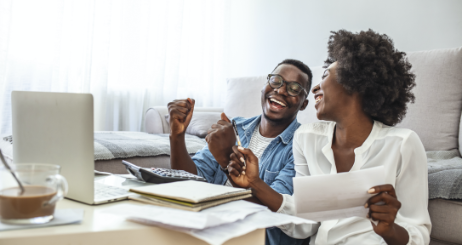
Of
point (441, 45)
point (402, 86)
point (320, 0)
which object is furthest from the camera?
point (320, 0)

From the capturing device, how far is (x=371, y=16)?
263cm

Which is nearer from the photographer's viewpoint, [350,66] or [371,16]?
[350,66]

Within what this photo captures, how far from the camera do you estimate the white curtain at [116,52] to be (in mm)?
2727

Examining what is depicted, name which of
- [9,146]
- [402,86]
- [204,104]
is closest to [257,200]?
[402,86]

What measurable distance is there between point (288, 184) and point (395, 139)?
0.35 m

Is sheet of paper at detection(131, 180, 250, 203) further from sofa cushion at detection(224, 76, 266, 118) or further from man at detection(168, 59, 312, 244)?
sofa cushion at detection(224, 76, 266, 118)

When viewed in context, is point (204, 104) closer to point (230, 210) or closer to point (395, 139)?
point (395, 139)

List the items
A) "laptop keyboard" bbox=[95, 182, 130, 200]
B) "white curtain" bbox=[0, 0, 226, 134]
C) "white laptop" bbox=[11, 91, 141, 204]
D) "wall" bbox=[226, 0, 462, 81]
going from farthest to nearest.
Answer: "white curtain" bbox=[0, 0, 226, 134], "wall" bbox=[226, 0, 462, 81], "laptop keyboard" bbox=[95, 182, 130, 200], "white laptop" bbox=[11, 91, 141, 204]

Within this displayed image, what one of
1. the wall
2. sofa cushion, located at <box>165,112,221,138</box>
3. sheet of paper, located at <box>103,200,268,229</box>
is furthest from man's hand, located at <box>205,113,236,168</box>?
the wall

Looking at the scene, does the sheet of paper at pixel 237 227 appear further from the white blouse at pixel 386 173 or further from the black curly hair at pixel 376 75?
the black curly hair at pixel 376 75

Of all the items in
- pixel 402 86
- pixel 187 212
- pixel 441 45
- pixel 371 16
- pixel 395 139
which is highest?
pixel 371 16

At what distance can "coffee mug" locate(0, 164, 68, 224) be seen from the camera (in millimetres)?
537

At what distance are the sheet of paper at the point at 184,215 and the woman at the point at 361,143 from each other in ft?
1.14

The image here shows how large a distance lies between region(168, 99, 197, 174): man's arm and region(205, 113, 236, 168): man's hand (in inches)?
6.2
